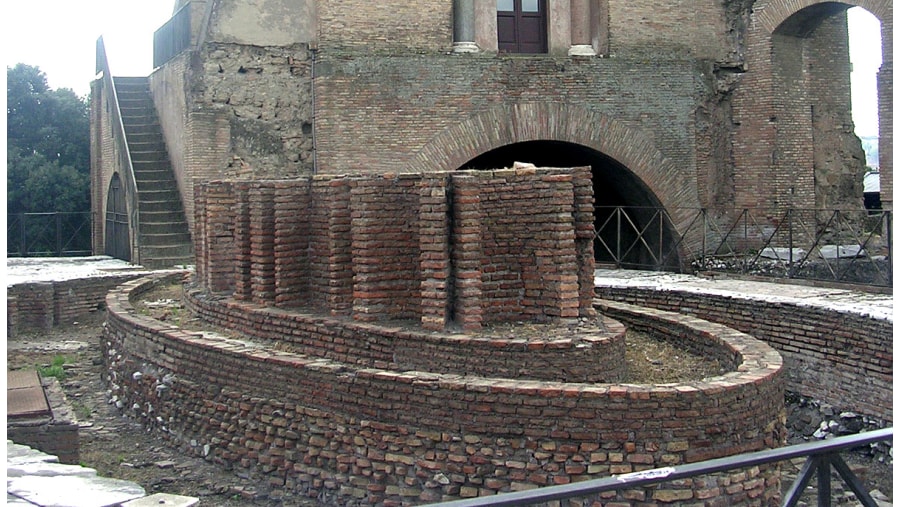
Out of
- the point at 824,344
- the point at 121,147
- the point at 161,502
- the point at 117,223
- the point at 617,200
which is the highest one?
the point at 121,147

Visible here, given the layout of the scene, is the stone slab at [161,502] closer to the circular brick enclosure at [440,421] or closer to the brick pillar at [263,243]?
the circular brick enclosure at [440,421]

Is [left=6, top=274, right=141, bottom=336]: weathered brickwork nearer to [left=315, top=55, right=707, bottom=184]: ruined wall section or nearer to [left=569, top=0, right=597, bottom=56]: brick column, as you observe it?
[left=315, top=55, right=707, bottom=184]: ruined wall section

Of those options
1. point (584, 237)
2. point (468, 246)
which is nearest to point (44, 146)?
point (468, 246)

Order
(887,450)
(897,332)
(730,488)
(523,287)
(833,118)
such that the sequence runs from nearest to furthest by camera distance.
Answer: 1. (730,488)
2. (897,332)
3. (523,287)
4. (887,450)
5. (833,118)

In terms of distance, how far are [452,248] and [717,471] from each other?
3.63 meters

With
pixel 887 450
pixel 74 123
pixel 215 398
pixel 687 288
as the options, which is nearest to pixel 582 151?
pixel 687 288

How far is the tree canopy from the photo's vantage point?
2231cm

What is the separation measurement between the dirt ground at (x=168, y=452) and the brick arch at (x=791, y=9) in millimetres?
7526

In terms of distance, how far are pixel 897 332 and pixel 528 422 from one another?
2.30 metres

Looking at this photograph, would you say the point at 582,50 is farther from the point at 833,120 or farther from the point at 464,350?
the point at 464,350

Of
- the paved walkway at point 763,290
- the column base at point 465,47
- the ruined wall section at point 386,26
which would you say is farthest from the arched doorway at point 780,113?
the ruined wall section at point 386,26

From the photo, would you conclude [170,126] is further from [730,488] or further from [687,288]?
[730,488]

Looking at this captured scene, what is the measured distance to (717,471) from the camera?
9.28ft

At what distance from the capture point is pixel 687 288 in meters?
10.6
